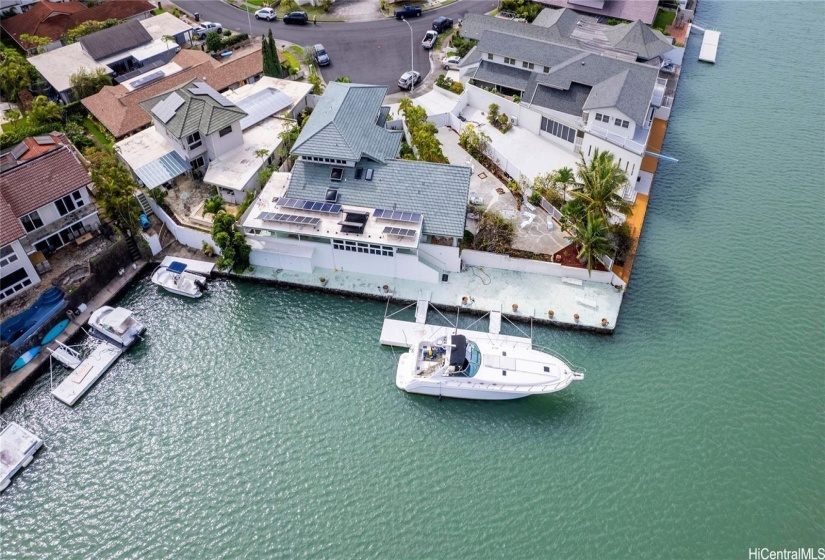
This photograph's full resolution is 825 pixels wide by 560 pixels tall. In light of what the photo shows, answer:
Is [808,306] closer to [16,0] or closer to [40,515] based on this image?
[40,515]

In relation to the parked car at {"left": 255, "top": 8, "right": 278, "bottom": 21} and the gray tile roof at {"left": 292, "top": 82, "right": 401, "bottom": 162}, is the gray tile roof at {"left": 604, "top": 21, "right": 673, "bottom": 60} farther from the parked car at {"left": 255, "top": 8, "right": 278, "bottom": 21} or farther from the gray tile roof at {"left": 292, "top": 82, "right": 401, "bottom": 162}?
the parked car at {"left": 255, "top": 8, "right": 278, "bottom": 21}

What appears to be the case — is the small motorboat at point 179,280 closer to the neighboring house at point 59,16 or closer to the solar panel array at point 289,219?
the solar panel array at point 289,219

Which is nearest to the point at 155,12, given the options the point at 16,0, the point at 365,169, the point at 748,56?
the point at 16,0

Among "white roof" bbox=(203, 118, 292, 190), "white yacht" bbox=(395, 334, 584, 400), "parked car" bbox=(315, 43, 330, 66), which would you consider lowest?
"white yacht" bbox=(395, 334, 584, 400)

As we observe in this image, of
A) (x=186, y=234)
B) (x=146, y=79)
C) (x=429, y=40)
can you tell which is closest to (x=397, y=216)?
(x=186, y=234)

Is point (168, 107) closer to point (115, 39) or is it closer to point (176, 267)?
Result: point (176, 267)

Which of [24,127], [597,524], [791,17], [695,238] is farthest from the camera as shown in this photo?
[791,17]

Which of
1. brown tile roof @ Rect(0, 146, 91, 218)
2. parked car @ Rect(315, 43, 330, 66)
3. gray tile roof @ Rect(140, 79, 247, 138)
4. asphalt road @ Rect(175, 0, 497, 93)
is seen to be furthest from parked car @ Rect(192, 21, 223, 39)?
brown tile roof @ Rect(0, 146, 91, 218)
